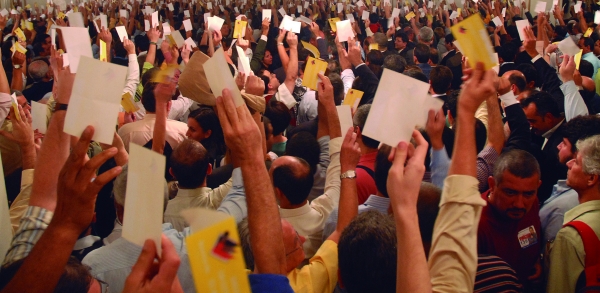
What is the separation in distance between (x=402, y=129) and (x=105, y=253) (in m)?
1.12

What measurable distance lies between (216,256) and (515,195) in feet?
5.37

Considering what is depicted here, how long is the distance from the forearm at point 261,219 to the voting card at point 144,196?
1.58ft

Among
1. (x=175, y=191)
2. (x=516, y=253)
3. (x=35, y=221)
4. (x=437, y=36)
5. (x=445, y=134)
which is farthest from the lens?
(x=437, y=36)

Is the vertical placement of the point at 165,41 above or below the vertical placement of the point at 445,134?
below

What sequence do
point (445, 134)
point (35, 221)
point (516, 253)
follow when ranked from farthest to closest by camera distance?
point (445, 134)
point (516, 253)
point (35, 221)

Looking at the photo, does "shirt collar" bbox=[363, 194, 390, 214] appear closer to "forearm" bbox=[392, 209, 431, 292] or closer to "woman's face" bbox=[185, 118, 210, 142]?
"forearm" bbox=[392, 209, 431, 292]

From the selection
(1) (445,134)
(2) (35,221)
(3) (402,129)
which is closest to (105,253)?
(2) (35,221)

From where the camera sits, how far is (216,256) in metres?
0.98

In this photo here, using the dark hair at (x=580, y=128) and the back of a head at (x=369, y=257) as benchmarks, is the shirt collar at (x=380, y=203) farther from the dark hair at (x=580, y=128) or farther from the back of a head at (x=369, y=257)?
the dark hair at (x=580, y=128)

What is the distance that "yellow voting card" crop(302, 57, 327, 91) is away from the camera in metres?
3.68

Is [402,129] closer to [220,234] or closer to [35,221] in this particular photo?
[220,234]

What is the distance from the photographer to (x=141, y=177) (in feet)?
3.44

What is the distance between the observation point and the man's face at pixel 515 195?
2203mm

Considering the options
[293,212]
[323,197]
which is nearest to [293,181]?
[293,212]
